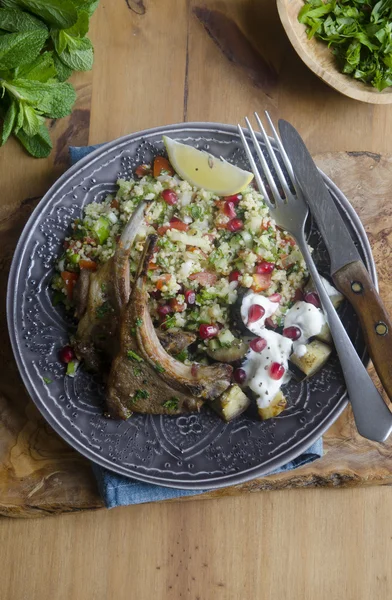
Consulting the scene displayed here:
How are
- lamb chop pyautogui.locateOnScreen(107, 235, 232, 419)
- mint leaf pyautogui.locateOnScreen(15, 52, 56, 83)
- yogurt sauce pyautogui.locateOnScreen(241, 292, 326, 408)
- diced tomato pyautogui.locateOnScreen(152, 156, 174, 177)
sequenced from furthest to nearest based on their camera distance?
mint leaf pyautogui.locateOnScreen(15, 52, 56, 83), diced tomato pyautogui.locateOnScreen(152, 156, 174, 177), yogurt sauce pyautogui.locateOnScreen(241, 292, 326, 408), lamb chop pyautogui.locateOnScreen(107, 235, 232, 419)

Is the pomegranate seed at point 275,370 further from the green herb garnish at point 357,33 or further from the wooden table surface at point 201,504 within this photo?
the green herb garnish at point 357,33

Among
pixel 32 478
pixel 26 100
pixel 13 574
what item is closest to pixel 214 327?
pixel 32 478

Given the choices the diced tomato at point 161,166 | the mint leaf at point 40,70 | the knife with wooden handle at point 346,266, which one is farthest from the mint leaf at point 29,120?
the knife with wooden handle at point 346,266

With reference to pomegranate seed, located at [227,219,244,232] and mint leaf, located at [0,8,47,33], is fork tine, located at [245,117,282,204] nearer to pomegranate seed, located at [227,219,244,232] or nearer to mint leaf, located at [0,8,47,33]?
pomegranate seed, located at [227,219,244,232]

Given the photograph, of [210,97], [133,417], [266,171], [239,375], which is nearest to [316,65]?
[210,97]

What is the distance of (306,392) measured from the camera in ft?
10.6

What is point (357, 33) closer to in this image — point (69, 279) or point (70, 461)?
point (69, 279)

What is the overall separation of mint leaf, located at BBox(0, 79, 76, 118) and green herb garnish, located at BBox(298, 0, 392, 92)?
53.7 inches

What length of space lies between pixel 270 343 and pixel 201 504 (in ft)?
3.82

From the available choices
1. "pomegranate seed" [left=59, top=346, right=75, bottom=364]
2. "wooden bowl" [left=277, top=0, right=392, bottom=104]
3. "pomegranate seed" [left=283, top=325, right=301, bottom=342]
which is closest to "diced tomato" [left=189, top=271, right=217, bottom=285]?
"pomegranate seed" [left=283, top=325, right=301, bottom=342]

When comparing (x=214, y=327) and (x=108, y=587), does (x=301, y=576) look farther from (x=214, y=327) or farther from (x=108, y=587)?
(x=214, y=327)

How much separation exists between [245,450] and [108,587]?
1191 millimetres

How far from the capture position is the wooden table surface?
3.58 m

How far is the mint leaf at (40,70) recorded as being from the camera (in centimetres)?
339
